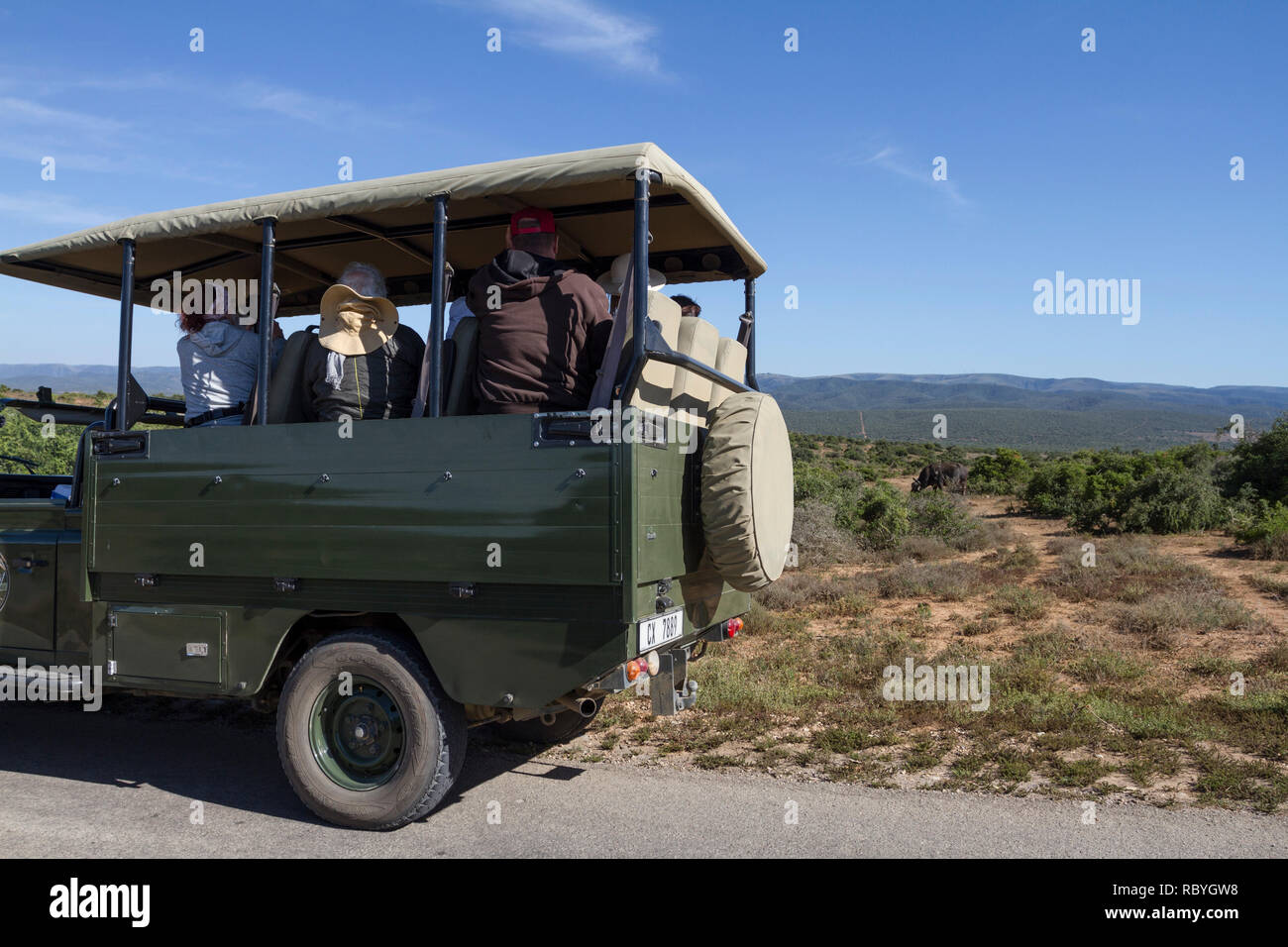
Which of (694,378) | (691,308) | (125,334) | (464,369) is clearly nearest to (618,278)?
(691,308)

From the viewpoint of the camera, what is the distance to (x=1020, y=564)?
13516 millimetres

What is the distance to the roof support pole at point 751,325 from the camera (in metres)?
6.80

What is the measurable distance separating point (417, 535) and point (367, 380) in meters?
1.04

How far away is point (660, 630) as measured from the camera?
466 centimetres

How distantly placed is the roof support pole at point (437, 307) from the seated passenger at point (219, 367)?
1.36m

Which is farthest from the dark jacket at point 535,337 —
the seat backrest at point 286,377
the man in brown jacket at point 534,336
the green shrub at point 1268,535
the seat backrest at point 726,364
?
the green shrub at point 1268,535

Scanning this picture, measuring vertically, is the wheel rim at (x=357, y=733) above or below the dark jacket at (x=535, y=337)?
below

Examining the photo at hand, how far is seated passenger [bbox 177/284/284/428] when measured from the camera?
18.8 ft

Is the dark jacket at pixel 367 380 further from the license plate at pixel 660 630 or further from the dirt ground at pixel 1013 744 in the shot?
the dirt ground at pixel 1013 744

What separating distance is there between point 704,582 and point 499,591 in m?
1.26

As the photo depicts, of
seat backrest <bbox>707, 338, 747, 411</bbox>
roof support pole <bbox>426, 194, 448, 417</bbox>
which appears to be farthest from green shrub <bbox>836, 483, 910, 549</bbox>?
roof support pole <bbox>426, 194, 448, 417</bbox>

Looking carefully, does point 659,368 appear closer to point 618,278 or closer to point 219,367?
point 618,278
